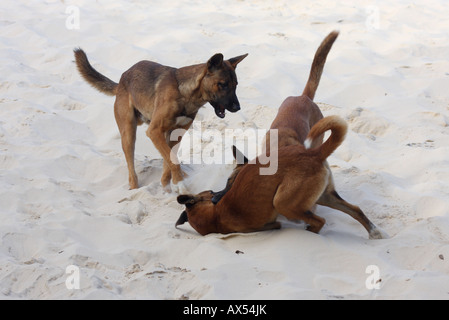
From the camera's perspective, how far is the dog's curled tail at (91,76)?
6707 mm

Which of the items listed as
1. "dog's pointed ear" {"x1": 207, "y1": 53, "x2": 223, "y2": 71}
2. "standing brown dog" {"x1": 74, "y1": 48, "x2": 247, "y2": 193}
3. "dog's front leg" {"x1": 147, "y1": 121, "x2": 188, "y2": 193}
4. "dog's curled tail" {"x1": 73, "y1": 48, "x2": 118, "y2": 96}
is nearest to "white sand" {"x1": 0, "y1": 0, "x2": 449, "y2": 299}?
"dog's front leg" {"x1": 147, "y1": 121, "x2": 188, "y2": 193}

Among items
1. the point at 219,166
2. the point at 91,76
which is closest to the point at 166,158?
the point at 219,166

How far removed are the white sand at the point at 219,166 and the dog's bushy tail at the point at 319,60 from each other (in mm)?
786

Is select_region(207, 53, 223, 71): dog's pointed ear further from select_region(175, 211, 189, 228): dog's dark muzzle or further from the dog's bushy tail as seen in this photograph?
select_region(175, 211, 189, 228): dog's dark muzzle

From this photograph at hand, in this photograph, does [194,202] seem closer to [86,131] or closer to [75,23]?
[86,131]

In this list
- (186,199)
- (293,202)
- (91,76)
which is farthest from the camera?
(91,76)

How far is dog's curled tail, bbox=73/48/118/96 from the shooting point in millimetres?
6707

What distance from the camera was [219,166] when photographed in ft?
19.7

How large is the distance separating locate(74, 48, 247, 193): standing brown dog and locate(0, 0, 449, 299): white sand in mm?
312

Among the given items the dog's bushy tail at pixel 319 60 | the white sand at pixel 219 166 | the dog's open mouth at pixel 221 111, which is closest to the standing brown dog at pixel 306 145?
the dog's bushy tail at pixel 319 60

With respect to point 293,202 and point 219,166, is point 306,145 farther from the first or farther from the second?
point 219,166

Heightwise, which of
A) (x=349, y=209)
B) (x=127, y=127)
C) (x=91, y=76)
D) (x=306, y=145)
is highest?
(x=306, y=145)

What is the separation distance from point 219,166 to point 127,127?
1.18 m

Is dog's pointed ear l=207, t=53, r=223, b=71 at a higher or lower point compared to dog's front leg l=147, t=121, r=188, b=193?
higher
